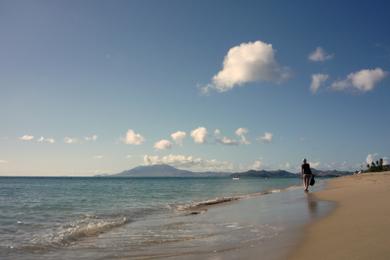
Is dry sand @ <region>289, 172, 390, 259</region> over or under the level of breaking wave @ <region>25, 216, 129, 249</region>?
over

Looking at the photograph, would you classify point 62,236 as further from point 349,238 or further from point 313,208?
point 313,208

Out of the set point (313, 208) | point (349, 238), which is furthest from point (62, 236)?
point (313, 208)

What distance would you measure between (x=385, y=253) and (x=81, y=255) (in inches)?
256

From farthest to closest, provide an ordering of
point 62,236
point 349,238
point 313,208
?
point 313,208 < point 62,236 < point 349,238

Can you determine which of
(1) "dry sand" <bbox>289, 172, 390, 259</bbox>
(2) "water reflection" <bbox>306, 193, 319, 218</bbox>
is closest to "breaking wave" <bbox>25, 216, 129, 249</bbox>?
(1) "dry sand" <bbox>289, 172, 390, 259</bbox>

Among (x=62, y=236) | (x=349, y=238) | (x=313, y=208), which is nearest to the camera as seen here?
(x=349, y=238)

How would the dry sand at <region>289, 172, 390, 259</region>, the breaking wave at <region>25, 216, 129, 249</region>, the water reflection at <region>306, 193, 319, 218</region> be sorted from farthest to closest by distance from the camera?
the water reflection at <region>306, 193, 319, 218</region>, the breaking wave at <region>25, 216, 129, 249</region>, the dry sand at <region>289, 172, 390, 259</region>

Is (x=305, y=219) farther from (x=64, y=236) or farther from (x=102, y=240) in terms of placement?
(x=64, y=236)

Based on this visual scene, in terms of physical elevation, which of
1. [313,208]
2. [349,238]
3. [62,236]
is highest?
[349,238]

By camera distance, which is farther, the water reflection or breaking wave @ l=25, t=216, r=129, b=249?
the water reflection

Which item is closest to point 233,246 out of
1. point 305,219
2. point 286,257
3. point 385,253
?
point 286,257

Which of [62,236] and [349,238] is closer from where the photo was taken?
[349,238]

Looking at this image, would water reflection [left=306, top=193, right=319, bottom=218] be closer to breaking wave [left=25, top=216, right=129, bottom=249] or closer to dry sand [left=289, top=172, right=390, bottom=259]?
dry sand [left=289, top=172, right=390, bottom=259]

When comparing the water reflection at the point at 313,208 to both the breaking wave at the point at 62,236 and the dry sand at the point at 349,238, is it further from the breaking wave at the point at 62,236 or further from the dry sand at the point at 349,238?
the breaking wave at the point at 62,236
